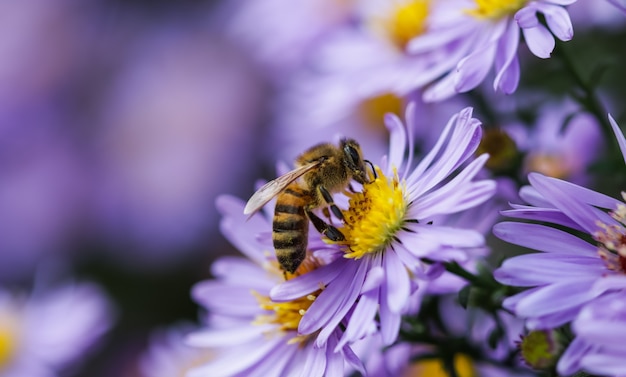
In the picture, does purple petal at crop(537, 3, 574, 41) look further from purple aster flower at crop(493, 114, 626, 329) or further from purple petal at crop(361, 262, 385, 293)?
purple petal at crop(361, 262, 385, 293)

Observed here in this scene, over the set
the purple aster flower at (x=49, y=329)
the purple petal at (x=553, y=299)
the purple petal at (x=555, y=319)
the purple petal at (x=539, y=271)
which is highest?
the purple aster flower at (x=49, y=329)

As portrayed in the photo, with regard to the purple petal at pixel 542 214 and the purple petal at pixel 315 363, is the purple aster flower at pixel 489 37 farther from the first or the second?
the purple petal at pixel 315 363

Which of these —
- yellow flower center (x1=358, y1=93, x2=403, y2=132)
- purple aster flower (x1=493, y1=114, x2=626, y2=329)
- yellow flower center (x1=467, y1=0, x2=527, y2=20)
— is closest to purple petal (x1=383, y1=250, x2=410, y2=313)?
purple aster flower (x1=493, y1=114, x2=626, y2=329)

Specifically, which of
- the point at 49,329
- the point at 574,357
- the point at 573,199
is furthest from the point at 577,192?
the point at 49,329

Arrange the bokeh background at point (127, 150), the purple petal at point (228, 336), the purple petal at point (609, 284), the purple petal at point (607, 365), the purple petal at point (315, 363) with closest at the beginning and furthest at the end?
the purple petal at point (607, 365), the purple petal at point (609, 284), the purple petal at point (315, 363), the purple petal at point (228, 336), the bokeh background at point (127, 150)

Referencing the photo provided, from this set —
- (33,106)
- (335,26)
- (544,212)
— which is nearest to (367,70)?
(335,26)

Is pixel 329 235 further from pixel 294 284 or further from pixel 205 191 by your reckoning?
pixel 205 191

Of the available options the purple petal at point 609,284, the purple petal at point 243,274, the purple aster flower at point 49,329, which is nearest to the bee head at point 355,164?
the purple petal at point 243,274
